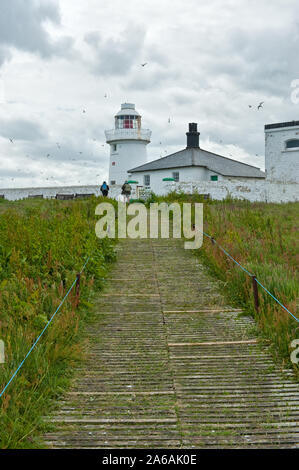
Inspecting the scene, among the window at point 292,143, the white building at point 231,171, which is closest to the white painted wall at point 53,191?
the white building at point 231,171

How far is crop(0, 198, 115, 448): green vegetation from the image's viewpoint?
4457mm

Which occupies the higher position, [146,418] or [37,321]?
[37,321]

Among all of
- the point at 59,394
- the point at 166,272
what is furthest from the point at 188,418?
the point at 166,272

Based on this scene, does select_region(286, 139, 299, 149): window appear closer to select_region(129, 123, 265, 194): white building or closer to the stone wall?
the stone wall

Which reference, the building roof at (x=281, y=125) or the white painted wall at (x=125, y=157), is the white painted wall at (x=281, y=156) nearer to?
the building roof at (x=281, y=125)

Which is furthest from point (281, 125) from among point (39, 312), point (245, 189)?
point (39, 312)

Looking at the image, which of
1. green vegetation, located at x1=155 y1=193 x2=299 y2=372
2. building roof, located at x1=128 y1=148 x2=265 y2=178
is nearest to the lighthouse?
building roof, located at x1=128 y1=148 x2=265 y2=178

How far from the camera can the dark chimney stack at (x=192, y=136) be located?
146 feet

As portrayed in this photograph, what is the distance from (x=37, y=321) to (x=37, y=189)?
3474cm

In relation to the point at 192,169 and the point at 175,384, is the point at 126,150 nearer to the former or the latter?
the point at 192,169

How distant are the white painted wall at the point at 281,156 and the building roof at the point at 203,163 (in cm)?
459

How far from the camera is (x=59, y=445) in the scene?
4.12 meters
